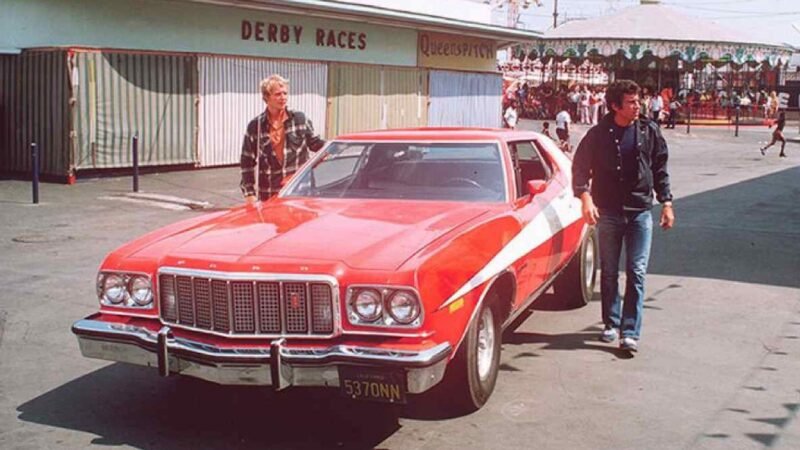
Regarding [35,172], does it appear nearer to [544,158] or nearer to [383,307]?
[544,158]

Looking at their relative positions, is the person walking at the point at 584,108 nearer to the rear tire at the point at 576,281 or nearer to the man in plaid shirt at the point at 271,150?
the rear tire at the point at 576,281

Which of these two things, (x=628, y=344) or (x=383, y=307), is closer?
(x=383, y=307)

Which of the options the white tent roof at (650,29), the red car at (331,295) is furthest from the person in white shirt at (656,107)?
the red car at (331,295)

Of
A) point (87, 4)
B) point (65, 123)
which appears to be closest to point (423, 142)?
point (65, 123)

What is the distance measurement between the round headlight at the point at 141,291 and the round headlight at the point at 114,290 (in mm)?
59

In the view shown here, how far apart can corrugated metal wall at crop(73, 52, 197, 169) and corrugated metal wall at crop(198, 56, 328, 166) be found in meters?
0.36

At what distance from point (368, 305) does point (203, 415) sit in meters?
1.35

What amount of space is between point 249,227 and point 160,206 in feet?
31.5

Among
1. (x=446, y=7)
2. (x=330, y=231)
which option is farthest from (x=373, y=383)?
(x=446, y=7)

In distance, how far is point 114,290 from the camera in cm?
493

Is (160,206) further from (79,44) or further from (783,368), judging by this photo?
(783,368)

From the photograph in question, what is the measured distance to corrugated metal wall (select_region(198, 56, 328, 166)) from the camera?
66.0 ft

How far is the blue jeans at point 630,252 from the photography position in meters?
6.46

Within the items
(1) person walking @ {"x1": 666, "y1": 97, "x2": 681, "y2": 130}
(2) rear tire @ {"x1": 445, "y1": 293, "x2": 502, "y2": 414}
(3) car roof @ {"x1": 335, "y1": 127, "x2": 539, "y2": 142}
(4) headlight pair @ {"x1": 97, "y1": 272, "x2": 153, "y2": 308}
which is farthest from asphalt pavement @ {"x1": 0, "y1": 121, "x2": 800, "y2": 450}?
(1) person walking @ {"x1": 666, "y1": 97, "x2": 681, "y2": 130}
